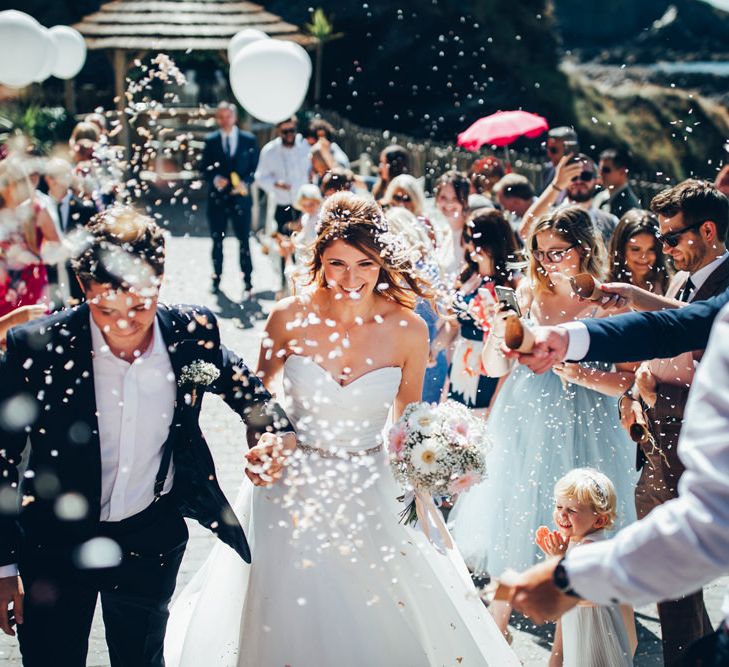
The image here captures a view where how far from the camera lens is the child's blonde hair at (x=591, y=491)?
159 inches

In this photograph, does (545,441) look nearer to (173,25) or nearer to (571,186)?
(571,186)

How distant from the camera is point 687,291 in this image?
4.15m

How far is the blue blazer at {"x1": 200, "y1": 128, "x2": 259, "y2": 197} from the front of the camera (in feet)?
35.0

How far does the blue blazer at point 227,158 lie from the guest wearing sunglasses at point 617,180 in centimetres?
451

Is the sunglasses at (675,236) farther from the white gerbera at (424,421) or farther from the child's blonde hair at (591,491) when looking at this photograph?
the white gerbera at (424,421)

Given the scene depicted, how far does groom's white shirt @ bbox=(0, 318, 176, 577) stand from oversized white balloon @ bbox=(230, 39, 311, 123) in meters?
7.12

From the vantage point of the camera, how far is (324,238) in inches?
159

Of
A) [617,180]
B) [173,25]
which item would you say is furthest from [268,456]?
[173,25]

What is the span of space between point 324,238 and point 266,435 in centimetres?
97

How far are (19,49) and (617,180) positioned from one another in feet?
20.0

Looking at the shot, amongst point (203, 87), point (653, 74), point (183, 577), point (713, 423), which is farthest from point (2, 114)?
point (653, 74)

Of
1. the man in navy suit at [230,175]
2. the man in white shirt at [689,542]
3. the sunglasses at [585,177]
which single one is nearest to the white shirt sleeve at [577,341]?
the man in white shirt at [689,542]

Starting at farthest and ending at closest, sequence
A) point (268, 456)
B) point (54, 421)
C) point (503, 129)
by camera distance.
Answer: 1. point (503, 129)
2. point (268, 456)
3. point (54, 421)

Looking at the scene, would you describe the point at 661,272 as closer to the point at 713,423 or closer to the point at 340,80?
the point at 713,423
